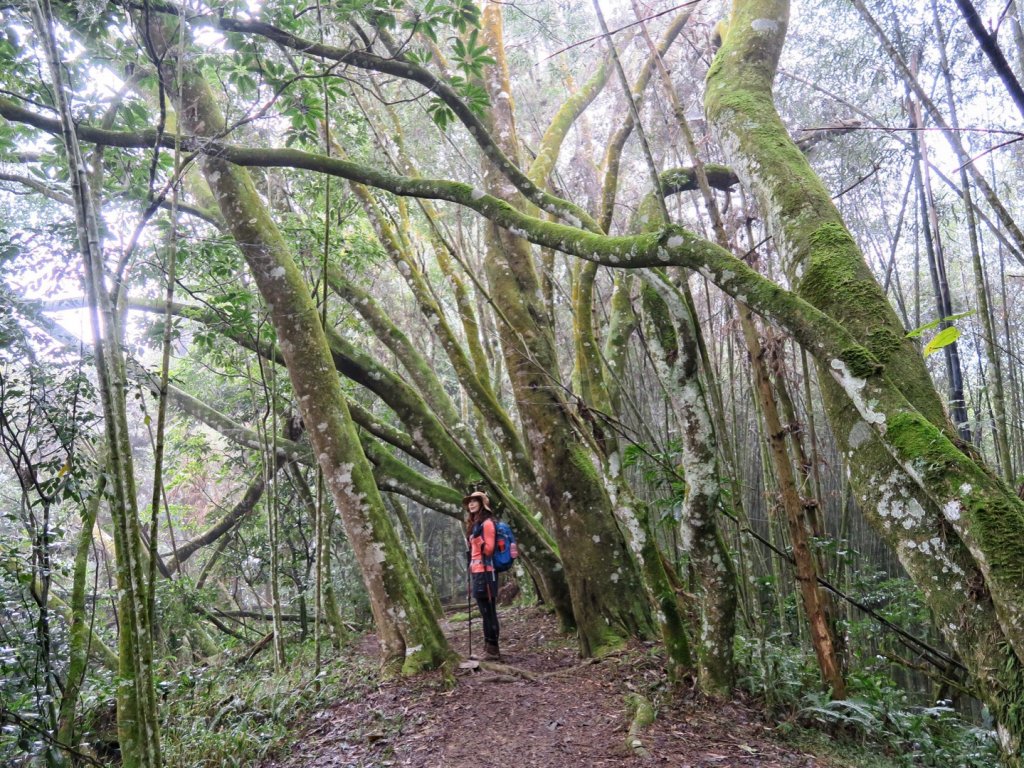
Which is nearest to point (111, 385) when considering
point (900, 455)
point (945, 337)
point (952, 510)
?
point (945, 337)

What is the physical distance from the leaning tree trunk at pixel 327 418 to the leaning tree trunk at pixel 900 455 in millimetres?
3044

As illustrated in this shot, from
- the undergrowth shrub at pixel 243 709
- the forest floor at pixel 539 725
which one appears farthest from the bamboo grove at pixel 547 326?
the undergrowth shrub at pixel 243 709

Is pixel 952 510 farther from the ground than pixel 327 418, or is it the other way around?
pixel 327 418

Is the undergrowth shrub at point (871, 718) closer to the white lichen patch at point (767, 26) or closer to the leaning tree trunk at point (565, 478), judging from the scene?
the leaning tree trunk at point (565, 478)

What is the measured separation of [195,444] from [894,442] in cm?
813

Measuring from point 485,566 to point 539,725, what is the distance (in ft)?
5.26

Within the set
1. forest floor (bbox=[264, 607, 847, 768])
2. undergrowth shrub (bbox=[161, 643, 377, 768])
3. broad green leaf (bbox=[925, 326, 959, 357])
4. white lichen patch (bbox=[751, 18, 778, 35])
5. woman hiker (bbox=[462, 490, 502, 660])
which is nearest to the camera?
broad green leaf (bbox=[925, 326, 959, 357])

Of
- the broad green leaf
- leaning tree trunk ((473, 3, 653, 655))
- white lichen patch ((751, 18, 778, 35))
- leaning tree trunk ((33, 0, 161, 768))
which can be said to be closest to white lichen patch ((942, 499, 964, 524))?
the broad green leaf

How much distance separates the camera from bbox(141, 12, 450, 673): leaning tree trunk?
468 centimetres

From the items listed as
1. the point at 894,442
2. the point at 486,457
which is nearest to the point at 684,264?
the point at 894,442

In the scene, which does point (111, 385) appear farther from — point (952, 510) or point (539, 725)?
point (539, 725)

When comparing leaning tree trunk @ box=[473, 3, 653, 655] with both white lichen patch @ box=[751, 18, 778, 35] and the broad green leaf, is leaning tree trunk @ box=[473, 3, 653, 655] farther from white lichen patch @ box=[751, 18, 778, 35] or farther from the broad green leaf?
the broad green leaf

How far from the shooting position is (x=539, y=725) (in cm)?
373

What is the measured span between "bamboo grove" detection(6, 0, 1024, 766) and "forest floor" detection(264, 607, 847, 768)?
0.77ft
